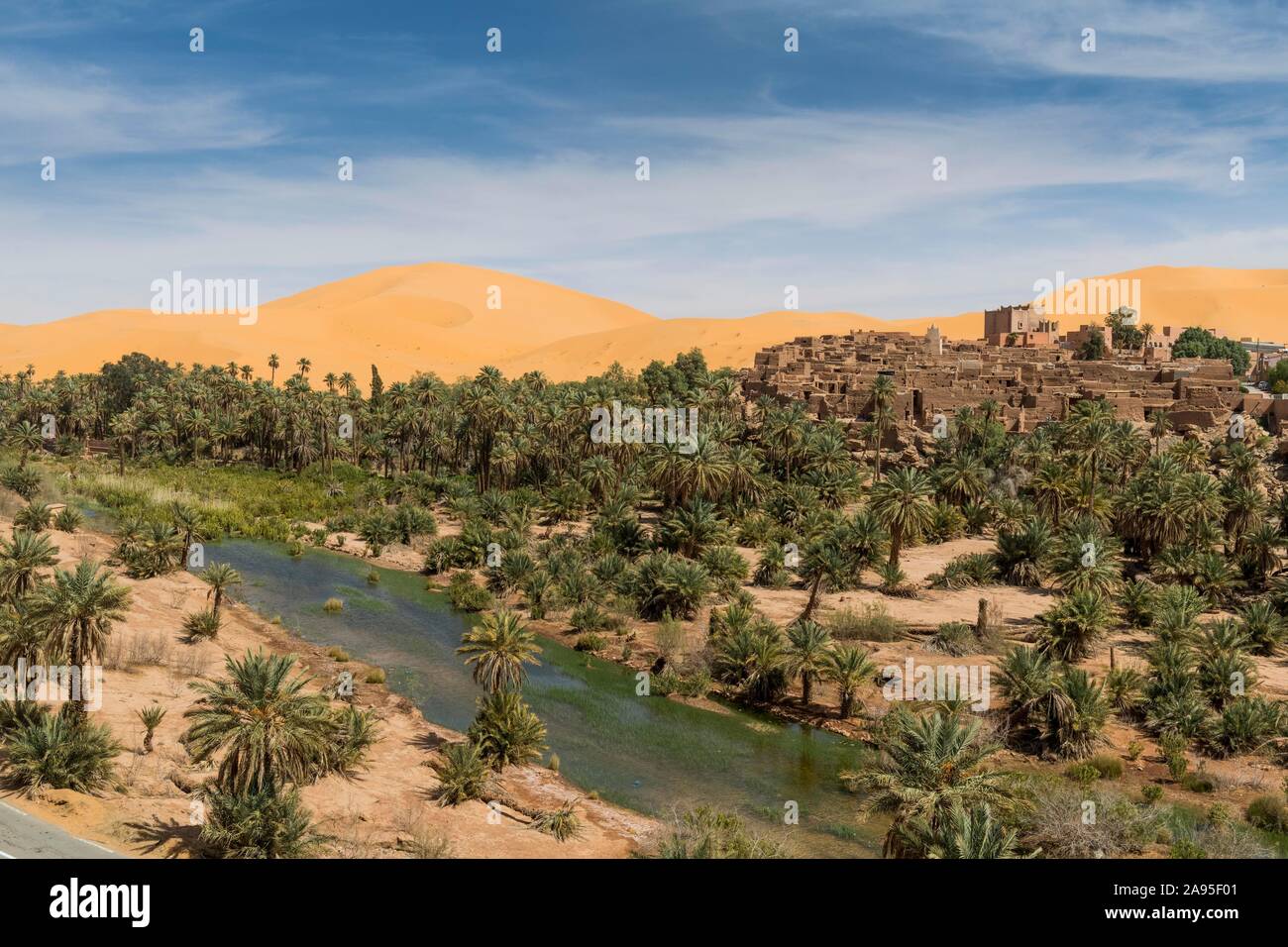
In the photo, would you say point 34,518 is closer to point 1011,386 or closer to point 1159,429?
point 1159,429

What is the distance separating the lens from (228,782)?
74.5 ft

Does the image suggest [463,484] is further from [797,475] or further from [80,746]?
[80,746]

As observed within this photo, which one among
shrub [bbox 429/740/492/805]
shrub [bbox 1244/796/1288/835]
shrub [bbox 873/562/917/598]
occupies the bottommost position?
shrub [bbox 1244/796/1288/835]

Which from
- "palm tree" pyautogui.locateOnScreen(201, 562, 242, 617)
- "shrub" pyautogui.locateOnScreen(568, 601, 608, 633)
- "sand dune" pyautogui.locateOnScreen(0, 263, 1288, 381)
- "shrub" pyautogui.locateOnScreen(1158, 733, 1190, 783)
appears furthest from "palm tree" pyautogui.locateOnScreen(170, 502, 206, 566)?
"sand dune" pyautogui.locateOnScreen(0, 263, 1288, 381)

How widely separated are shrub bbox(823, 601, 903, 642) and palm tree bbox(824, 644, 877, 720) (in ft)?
19.1

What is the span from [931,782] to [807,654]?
1418 cm

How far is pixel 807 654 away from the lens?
117ft

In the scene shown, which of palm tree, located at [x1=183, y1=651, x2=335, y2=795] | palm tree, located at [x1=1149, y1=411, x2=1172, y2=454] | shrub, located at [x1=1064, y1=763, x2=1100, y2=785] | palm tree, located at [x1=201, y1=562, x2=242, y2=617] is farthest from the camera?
palm tree, located at [x1=1149, y1=411, x2=1172, y2=454]

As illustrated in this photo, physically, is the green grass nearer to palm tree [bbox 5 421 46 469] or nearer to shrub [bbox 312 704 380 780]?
palm tree [bbox 5 421 46 469]

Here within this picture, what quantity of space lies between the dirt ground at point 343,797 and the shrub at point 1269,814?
16585mm

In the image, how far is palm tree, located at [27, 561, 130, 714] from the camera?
26.3 meters

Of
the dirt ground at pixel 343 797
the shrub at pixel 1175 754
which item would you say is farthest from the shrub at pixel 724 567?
the shrub at pixel 1175 754

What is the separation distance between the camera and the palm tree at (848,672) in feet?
115
